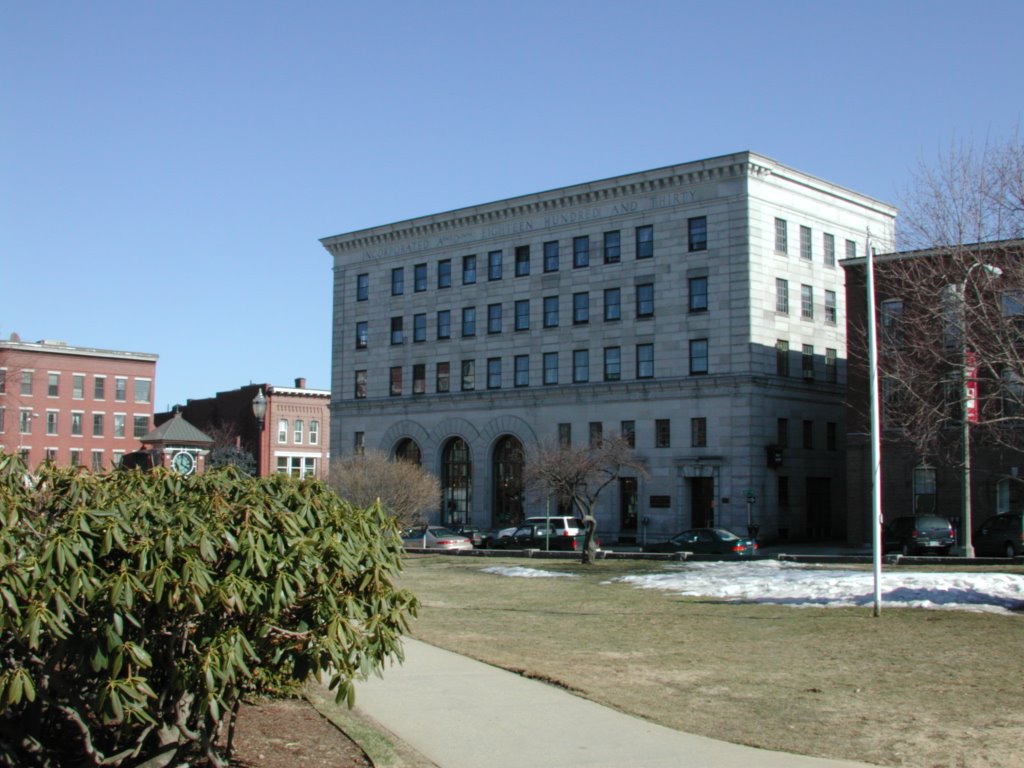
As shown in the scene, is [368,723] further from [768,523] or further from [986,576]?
[768,523]

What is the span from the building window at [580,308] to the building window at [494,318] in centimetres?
566

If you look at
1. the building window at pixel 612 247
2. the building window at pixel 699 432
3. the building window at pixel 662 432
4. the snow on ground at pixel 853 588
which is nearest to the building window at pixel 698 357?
the building window at pixel 699 432

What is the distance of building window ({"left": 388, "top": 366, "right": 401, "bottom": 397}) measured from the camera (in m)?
78.1

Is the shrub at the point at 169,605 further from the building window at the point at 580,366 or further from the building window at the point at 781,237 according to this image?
the building window at the point at 580,366

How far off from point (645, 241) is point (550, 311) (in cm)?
761

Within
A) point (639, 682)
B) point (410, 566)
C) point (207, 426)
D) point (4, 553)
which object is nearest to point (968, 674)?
point (639, 682)

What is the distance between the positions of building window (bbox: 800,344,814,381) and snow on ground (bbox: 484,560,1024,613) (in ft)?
114

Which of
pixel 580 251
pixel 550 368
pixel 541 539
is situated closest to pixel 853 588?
pixel 541 539

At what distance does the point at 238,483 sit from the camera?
9633 millimetres

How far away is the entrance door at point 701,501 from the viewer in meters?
61.9

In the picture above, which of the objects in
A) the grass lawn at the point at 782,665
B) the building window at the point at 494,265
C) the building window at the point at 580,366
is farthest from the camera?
the building window at the point at 494,265

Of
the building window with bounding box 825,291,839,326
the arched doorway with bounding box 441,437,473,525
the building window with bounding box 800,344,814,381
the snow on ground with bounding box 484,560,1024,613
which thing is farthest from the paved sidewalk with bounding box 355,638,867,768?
the arched doorway with bounding box 441,437,473,525

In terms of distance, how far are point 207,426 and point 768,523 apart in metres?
58.0

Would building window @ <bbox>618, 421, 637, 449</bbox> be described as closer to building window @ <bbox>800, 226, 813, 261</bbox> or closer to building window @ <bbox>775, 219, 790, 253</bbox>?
building window @ <bbox>775, 219, 790, 253</bbox>
